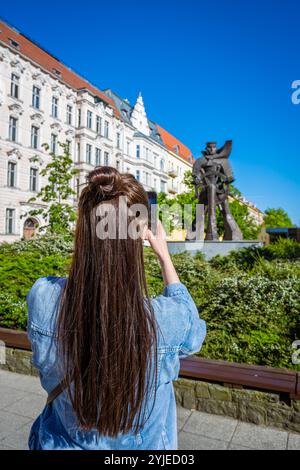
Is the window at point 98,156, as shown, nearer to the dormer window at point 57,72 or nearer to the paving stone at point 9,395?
the dormer window at point 57,72

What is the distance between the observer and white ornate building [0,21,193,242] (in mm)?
29469

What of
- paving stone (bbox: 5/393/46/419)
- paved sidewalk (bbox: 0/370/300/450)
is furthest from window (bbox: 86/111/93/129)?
paved sidewalk (bbox: 0/370/300/450)

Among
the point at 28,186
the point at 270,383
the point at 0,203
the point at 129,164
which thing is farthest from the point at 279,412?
the point at 129,164

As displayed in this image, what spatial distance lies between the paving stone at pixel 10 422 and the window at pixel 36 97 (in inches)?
1300

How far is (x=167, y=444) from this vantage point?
129 centimetres

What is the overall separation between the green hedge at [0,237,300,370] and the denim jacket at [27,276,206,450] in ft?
10.3

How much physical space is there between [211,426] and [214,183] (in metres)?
9.26

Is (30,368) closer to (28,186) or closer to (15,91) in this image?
(28,186)

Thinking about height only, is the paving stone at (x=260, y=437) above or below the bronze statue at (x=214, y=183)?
below

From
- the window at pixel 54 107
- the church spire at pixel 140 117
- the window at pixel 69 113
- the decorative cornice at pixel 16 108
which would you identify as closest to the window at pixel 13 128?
the decorative cornice at pixel 16 108

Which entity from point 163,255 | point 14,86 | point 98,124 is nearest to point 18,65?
point 14,86

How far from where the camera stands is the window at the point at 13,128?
30100 mm

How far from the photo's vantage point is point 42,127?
33.3 meters
